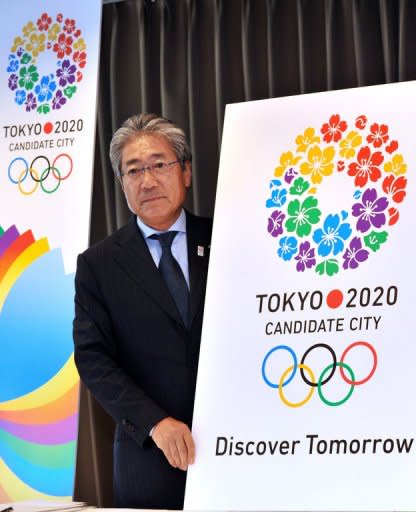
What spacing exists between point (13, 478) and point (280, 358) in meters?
1.52

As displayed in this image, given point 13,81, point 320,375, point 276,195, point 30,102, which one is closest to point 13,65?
point 13,81

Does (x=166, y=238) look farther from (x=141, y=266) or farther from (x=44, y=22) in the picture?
(x=44, y=22)

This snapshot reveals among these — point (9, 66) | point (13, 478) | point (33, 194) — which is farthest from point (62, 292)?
point (9, 66)

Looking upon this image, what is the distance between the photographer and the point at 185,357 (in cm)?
255

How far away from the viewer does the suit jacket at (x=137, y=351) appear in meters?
2.51

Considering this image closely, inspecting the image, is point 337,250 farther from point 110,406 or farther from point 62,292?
point 62,292

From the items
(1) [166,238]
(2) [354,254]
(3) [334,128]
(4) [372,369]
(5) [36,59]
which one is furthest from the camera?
(5) [36,59]

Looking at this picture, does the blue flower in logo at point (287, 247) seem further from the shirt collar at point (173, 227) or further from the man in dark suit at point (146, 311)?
the shirt collar at point (173, 227)

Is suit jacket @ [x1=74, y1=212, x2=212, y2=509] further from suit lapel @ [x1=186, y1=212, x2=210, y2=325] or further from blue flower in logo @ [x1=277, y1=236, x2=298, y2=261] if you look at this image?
blue flower in logo @ [x1=277, y1=236, x2=298, y2=261]

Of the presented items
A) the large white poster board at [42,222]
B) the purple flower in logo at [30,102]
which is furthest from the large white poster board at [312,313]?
the purple flower in logo at [30,102]

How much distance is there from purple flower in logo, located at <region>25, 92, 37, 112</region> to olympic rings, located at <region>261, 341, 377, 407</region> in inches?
67.7

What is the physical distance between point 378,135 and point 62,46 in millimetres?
1652

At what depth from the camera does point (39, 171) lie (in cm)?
340

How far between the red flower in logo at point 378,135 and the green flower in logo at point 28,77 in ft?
5.51
